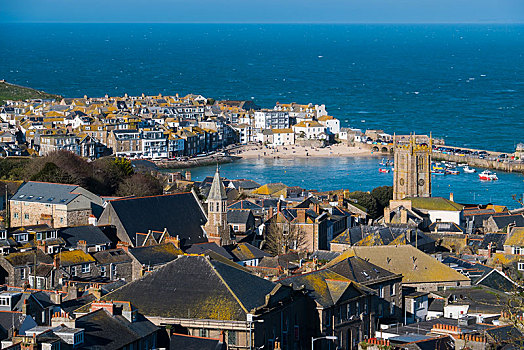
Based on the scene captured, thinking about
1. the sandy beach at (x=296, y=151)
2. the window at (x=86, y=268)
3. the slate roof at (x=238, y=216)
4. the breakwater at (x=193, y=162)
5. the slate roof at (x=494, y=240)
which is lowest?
the window at (x=86, y=268)

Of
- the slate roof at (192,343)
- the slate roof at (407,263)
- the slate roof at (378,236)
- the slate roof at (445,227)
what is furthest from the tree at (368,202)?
the slate roof at (192,343)

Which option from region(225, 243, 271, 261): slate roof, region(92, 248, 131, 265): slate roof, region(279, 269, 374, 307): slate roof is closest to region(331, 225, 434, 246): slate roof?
region(225, 243, 271, 261): slate roof

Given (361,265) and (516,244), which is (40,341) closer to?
(361,265)

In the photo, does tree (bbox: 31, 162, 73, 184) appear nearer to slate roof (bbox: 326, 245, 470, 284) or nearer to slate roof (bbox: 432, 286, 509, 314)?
slate roof (bbox: 326, 245, 470, 284)

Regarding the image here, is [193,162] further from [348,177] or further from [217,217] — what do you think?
[217,217]

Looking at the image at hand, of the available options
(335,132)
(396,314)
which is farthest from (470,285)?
(335,132)

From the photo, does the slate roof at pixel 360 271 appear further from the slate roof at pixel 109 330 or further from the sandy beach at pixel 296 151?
the sandy beach at pixel 296 151
